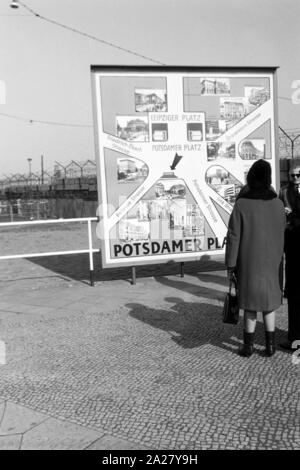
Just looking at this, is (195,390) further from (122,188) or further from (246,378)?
(122,188)

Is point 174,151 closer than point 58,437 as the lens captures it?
No

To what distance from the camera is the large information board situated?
22.5ft

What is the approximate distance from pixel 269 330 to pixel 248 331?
0.19 meters

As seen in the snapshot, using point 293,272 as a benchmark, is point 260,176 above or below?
above

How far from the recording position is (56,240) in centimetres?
1485

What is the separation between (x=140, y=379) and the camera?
383 centimetres

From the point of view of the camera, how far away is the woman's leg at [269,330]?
4.15 m

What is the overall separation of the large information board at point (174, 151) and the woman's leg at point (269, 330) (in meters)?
3.21

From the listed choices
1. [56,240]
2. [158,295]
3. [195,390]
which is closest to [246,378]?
[195,390]

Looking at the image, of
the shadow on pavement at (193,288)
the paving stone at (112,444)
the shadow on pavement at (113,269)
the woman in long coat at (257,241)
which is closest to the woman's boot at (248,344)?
the woman in long coat at (257,241)

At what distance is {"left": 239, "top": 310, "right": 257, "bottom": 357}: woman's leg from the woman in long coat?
0.31ft

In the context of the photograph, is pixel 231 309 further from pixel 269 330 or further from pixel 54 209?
pixel 54 209

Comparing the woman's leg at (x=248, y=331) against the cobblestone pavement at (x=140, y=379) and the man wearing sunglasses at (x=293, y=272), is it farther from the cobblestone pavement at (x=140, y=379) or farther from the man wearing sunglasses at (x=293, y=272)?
the man wearing sunglasses at (x=293, y=272)

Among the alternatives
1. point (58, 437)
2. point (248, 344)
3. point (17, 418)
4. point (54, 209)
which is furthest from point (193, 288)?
point (54, 209)
